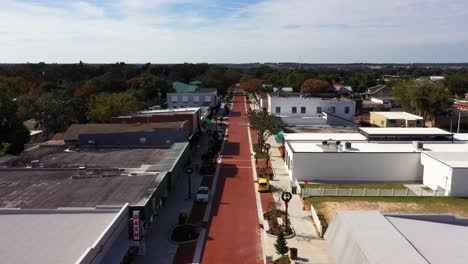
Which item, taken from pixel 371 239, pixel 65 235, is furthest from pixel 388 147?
pixel 65 235

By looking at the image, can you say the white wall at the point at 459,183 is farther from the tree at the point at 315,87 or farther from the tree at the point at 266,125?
the tree at the point at 315,87

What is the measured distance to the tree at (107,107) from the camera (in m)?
56.9

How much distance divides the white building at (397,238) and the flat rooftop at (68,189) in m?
11.2

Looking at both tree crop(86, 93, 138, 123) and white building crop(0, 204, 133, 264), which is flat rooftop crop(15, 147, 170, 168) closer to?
white building crop(0, 204, 133, 264)

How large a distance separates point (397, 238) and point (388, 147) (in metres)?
23.6

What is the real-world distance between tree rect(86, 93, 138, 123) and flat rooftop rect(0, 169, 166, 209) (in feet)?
94.0

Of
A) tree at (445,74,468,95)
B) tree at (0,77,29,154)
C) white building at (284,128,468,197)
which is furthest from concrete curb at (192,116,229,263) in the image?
tree at (445,74,468,95)

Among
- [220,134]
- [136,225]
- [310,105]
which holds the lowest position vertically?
[220,134]

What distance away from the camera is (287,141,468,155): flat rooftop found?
3538 centimetres

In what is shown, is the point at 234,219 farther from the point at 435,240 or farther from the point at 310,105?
the point at 310,105

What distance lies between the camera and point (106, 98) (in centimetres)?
5850

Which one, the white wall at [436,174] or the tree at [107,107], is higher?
the tree at [107,107]

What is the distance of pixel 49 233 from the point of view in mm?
17688

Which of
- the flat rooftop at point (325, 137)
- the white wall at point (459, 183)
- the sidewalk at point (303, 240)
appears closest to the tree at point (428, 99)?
the flat rooftop at point (325, 137)
